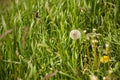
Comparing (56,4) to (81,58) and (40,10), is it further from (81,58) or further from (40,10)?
(81,58)

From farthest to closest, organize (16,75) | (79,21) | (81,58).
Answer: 1. (79,21)
2. (81,58)
3. (16,75)

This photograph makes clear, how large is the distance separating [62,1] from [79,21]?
1.05 ft

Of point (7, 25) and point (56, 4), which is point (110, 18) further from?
point (7, 25)

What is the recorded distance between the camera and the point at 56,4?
2613 mm

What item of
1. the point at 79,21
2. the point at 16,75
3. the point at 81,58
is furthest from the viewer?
the point at 79,21

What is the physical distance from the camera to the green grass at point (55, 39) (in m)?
1.73

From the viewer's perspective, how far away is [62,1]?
8.55 ft

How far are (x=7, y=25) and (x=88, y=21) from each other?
68 centimetres

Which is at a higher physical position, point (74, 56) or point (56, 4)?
point (56, 4)

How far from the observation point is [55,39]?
212 centimetres

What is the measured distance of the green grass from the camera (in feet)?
5.69

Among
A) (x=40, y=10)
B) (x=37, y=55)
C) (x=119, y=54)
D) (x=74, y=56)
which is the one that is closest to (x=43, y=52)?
(x=37, y=55)

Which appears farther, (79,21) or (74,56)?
(79,21)

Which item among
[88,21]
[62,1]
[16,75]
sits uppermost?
[62,1]
